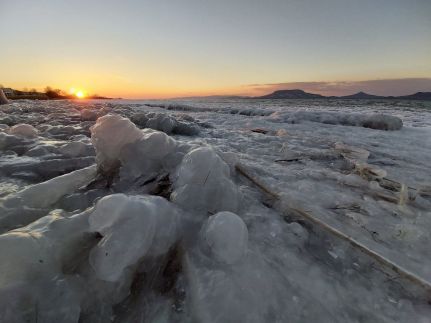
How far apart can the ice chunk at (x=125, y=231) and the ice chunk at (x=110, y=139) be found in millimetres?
764

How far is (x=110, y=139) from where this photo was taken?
183cm

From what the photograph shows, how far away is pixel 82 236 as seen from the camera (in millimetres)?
1095

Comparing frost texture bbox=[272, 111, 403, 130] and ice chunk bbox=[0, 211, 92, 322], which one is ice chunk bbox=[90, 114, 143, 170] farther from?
frost texture bbox=[272, 111, 403, 130]

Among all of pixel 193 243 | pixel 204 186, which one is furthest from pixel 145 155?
pixel 193 243

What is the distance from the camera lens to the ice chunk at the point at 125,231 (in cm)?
98

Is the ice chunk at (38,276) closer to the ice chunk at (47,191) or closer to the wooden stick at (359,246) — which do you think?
the ice chunk at (47,191)

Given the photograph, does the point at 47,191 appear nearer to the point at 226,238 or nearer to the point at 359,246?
the point at 226,238

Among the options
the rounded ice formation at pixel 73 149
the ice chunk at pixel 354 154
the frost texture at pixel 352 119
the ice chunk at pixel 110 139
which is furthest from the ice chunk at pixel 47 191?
the frost texture at pixel 352 119

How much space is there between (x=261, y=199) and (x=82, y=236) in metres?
1.07

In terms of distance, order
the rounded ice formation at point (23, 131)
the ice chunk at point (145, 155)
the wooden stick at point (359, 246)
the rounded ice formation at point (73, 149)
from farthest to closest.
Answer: the rounded ice formation at point (23, 131)
the rounded ice formation at point (73, 149)
the ice chunk at point (145, 155)
the wooden stick at point (359, 246)

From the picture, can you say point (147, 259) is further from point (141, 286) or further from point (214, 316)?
point (214, 316)

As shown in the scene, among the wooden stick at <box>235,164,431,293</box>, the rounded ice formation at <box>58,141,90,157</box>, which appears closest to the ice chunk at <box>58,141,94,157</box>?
the rounded ice formation at <box>58,141,90,157</box>

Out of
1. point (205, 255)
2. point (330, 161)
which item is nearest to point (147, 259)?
point (205, 255)

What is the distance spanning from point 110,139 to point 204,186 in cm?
78
